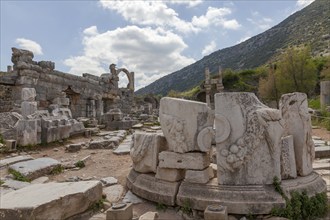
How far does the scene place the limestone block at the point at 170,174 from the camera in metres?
3.94

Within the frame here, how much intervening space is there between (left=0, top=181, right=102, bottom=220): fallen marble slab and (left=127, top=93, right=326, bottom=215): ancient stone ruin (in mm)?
868

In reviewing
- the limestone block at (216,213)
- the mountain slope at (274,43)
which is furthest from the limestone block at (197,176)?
the mountain slope at (274,43)

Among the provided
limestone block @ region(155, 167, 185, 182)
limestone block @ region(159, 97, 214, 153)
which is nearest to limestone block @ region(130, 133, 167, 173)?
limestone block @ region(155, 167, 185, 182)

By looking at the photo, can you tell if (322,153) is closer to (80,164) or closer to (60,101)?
(80,164)

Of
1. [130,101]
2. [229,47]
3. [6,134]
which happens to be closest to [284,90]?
[130,101]

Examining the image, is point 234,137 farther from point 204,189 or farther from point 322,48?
point 322,48

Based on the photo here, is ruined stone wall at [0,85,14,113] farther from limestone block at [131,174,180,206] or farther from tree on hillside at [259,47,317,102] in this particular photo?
tree on hillside at [259,47,317,102]

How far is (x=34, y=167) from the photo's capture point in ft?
18.7

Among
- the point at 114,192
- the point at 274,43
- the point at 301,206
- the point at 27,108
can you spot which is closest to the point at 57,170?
the point at 114,192

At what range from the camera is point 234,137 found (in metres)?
3.67

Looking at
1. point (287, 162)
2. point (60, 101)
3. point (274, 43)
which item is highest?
point (274, 43)

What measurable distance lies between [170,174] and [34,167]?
331 centimetres

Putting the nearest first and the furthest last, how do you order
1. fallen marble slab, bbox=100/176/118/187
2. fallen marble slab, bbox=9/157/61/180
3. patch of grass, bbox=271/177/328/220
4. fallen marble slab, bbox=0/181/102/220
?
fallen marble slab, bbox=0/181/102/220
patch of grass, bbox=271/177/328/220
fallen marble slab, bbox=100/176/118/187
fallen marble slab, bbox=9/157/61/180

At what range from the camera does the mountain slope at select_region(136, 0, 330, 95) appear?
51.0 m
